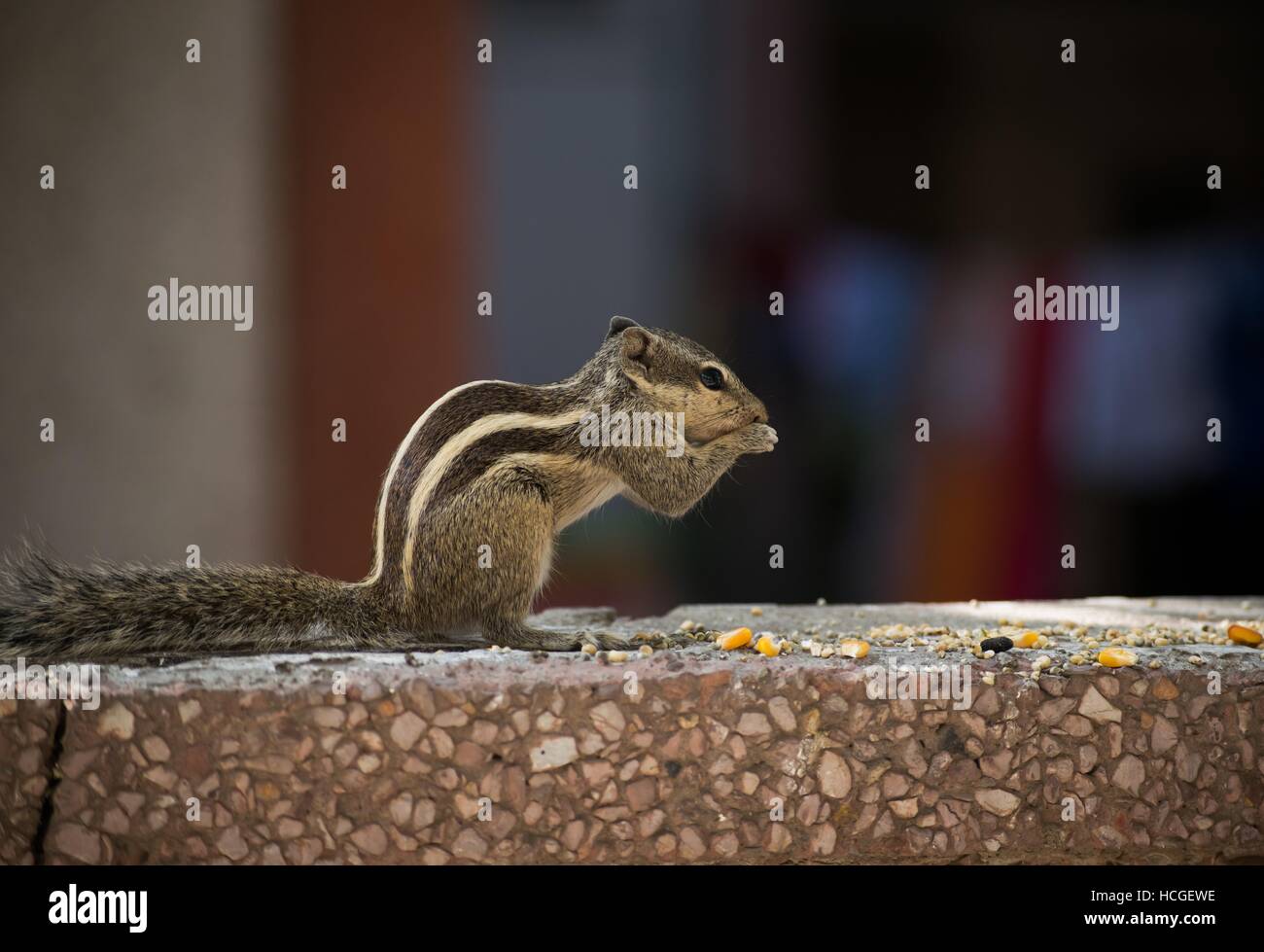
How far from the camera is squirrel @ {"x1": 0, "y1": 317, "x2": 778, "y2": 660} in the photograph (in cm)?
217

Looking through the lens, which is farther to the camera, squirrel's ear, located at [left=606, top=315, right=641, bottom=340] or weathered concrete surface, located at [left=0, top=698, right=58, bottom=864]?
squirrel's ear, located at [left=606, top=315, right=641, bottom=340]

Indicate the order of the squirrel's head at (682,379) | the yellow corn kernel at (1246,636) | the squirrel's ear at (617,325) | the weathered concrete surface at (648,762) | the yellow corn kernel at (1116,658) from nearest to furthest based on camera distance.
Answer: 1. the weathered concrete surface at (648,762)
2. the yellow corn kernel at (1116,658)
3. the yellow corn kernel at (1246,636)
4. the squirrel's head at (682,379)
5. the squirrel's ear at (617,325)

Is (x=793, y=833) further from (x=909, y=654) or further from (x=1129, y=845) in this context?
(x=1129, y=845)

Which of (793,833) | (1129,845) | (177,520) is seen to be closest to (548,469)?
(793,833)

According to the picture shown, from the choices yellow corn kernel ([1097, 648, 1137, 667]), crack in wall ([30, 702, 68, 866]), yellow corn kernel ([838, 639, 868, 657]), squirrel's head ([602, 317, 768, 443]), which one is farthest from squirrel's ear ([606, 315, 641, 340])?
crack in wall ([30, 702, 68, 866])

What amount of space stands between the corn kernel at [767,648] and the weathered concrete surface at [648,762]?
48mm

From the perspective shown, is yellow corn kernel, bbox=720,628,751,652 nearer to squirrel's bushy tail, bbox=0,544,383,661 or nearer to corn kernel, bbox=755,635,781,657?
corn kernel, bbox=755,635,781,657

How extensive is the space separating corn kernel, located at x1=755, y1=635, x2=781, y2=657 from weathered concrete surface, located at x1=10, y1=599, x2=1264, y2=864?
0.05 meters

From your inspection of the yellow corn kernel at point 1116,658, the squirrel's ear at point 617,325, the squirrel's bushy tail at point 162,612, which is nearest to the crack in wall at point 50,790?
the squirrel's bushy tail at point 162,612

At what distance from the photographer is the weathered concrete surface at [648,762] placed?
1925 mm

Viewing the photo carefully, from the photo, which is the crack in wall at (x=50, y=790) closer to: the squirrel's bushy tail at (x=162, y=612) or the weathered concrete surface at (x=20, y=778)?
the weathered concrete surface at (x=20, y=778)

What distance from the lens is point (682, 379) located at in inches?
106

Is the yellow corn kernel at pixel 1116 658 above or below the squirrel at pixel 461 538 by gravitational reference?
below

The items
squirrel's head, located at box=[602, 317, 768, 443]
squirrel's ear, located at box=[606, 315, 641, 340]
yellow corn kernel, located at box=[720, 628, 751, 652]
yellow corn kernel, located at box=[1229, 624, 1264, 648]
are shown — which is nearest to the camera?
yellow corn kernel, located at box=[720, 628, 751, 652]
